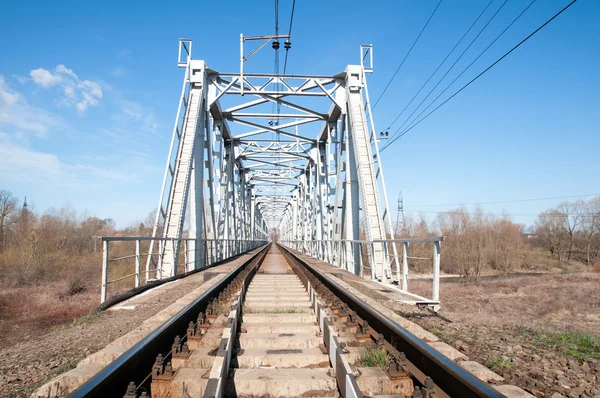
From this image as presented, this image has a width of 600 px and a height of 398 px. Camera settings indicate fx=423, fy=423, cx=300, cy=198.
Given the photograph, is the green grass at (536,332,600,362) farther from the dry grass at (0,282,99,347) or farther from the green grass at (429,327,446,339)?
the dry grass at (0,282,99,347)

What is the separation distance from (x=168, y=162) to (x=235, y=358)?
31.5 ft

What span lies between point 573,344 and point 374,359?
2423mm

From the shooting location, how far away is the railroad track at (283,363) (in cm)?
259

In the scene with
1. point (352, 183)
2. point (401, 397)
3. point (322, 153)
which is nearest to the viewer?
point (401, 397)

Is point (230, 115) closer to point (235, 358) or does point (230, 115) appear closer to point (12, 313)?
point (12, 313)

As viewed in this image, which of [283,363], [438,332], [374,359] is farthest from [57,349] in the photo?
[438,332]

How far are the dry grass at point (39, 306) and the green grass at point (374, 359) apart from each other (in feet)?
35.3

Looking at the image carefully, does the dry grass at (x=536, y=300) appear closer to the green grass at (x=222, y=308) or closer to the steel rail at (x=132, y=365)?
the green grass at (x=222, y=308)

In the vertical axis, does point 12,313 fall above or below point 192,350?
below

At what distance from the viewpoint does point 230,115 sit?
72.2ft

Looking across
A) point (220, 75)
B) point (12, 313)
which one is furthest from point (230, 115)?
point (12, 313)

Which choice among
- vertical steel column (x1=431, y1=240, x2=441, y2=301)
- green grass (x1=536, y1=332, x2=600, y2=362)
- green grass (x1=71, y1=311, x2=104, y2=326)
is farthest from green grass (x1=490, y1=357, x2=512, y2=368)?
green grass (x1=71, y1=311, x2=104, y2=326)

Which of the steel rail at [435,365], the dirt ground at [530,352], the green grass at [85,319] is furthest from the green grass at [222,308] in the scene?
the dirt ground at [530,352]

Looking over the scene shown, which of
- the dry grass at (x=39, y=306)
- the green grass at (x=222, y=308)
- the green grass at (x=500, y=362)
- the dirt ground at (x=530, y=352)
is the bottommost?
the dry grass at (x=39, y=306)
